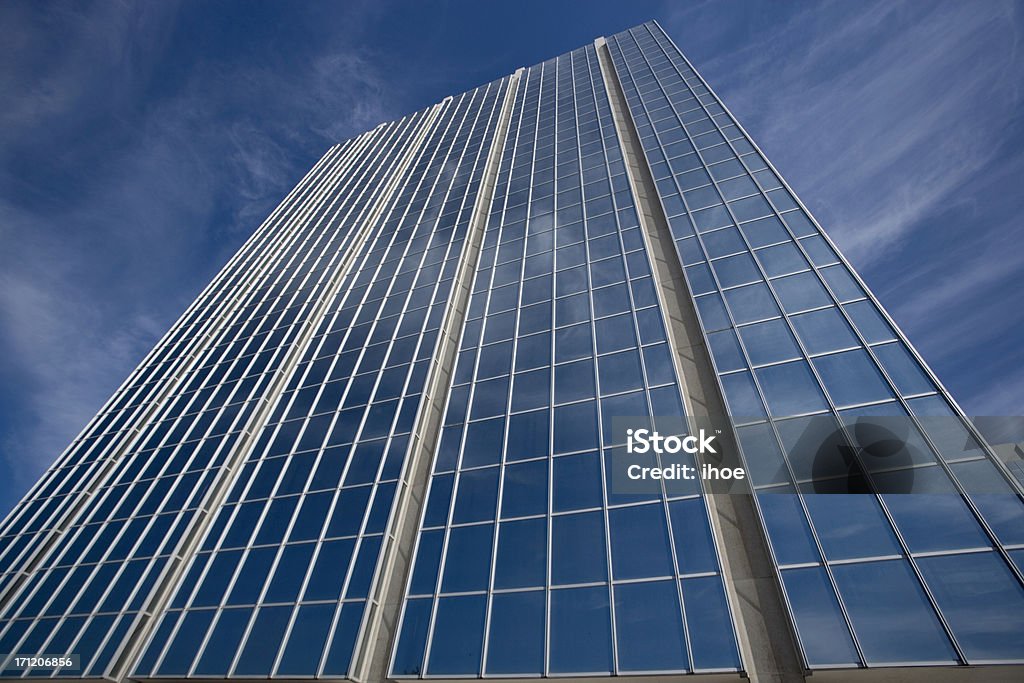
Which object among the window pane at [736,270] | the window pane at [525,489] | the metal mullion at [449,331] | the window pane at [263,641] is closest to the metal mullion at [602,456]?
the window pane at [525,489]

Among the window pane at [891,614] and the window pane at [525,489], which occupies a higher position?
the window pane at [525,489]

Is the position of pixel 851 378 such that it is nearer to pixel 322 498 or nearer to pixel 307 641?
pixel 307 641

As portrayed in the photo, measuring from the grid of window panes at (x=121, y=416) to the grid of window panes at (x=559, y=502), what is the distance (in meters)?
21.4

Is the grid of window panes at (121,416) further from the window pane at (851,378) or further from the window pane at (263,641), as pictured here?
the window pane at (851,378)

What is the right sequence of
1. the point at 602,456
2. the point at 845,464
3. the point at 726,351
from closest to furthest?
the point at 845,464 < the point at 602,456 < the point at 726,351

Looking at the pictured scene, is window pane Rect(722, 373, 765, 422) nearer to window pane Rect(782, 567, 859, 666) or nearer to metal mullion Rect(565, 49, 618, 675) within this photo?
metal mullion Rect(565, 49, 618, 675)

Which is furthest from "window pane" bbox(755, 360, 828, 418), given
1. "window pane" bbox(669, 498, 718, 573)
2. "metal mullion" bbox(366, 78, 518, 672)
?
"metal mullion" bbox(366, 78, 518, 672)

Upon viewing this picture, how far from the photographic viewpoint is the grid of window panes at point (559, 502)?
13.4 meters

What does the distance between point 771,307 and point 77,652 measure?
28.4m

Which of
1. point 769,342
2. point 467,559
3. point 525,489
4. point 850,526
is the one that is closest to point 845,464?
point 850,526

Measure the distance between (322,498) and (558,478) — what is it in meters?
9.68

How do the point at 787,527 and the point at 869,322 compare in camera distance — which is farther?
the point at 869,322

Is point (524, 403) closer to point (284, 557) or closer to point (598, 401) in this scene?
point (598, 401)

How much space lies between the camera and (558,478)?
17.4m
